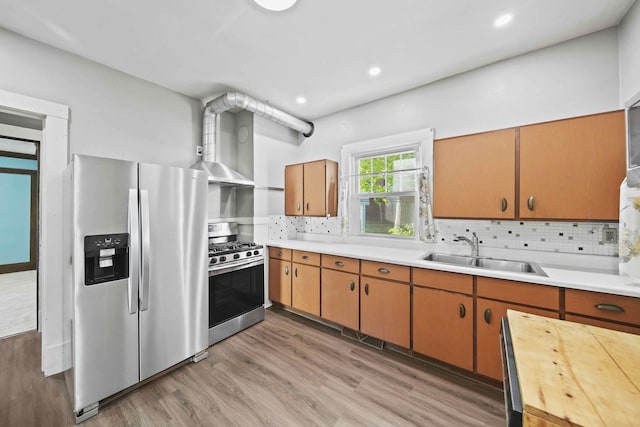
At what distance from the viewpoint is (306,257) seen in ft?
9.85

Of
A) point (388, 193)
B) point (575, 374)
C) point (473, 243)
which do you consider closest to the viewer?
point (575, 374)

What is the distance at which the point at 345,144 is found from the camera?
3.45 m

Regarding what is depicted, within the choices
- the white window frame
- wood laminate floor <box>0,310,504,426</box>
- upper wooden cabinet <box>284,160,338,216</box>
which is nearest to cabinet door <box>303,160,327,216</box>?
upper wooden cabinet <box>284,160,338,216</box>

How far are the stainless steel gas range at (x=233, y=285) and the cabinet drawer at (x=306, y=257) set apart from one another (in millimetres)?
444

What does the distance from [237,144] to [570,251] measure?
12.8 ft

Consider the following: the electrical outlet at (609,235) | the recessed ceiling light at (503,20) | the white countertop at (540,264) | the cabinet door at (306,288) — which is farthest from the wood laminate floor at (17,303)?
the electrical outlet at (609,235)

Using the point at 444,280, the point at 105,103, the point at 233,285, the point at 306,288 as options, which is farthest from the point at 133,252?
the point at 444,280

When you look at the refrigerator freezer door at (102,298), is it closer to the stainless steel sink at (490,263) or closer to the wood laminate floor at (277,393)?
the wood laminate floor at (277,393)

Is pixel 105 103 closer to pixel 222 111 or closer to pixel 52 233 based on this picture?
pixel 222 111

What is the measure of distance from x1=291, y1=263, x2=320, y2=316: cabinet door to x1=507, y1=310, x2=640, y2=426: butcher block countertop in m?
2.03

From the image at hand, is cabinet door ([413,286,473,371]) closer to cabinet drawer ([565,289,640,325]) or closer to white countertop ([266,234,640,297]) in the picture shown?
white countertop ([266,234,640,297])

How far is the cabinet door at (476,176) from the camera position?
79.4 inches

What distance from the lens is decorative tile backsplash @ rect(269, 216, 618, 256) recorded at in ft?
6.43

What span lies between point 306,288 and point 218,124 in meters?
2.43
